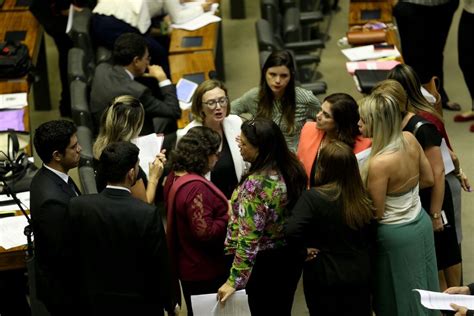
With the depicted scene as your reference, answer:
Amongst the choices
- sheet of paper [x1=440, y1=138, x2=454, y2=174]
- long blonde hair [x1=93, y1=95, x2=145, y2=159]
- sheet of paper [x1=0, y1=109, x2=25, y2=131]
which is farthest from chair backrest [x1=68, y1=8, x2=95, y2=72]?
sheet of paper [x1=440, y1=138, x2=454, y2=174]

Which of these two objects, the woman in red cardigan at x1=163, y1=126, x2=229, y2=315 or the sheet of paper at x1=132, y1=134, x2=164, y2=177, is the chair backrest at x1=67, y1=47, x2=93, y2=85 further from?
the woman in red cardigan at x1=163, y1=126, x2=229, y2=315

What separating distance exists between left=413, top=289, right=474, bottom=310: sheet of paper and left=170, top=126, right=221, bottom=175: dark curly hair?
1.30 metres

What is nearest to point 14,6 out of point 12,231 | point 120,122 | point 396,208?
point 120,122

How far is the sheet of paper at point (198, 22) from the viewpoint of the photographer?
793 centimetres

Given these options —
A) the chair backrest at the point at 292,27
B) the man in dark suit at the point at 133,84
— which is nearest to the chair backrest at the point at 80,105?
the man in dark suit at the point at 133,84

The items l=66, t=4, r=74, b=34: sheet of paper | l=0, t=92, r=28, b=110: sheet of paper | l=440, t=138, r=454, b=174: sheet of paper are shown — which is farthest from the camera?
l=66, t=4, r=74, b=34: sheet of paper

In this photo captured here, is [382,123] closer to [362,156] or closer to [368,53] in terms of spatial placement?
[362,156]

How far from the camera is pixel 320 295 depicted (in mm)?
4930

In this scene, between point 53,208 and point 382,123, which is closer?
point 53,208

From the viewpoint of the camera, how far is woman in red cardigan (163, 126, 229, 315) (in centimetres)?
487

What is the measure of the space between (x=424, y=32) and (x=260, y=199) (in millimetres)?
3834

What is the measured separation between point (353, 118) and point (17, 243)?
1991 millimetres

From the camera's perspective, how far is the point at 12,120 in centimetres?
666

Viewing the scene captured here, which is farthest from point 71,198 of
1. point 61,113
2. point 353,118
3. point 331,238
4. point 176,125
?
point 61,113
